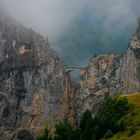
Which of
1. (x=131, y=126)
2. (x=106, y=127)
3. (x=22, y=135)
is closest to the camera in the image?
(x=131, y=126)

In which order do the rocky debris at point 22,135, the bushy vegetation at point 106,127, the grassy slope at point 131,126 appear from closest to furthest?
1. the grassy slope at point 131,126
2. the bushy vegetation at point 106,127
3. the rocky debris at point 22,135

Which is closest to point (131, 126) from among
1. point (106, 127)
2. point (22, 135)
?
point (106, 127)

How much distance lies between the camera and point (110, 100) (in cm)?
16550

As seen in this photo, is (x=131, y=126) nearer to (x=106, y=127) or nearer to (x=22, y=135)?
(x=106, y=127)

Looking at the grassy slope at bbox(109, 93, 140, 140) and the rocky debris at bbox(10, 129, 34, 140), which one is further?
the rocky debris at bbox(10, 129, 34, 140)

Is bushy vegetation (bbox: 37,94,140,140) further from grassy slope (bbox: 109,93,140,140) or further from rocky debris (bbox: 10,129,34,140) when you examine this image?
rocky debris (bbox: 10,129,34,140)

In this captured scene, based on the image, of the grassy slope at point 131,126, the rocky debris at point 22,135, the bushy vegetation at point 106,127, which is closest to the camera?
the grassy slope at point 131,126

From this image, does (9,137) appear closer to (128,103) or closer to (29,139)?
(29,139)

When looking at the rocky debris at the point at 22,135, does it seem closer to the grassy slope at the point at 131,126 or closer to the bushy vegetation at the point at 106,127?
the bushy vegetation at the point at 106,127

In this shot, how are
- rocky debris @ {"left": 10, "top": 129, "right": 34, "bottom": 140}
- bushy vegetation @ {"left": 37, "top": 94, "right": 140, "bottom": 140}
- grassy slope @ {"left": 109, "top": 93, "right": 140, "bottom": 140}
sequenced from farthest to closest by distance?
rocky debris @ {"left": 10, "top": 129, "right": 34, "bottom": 140} < bushy vegetation @ {"left": 37, "top": 94, "right": 140, "bottom": 140} < grassy slope @ {"left": 109, "top": 93, "right": 140, "bottom": 140}

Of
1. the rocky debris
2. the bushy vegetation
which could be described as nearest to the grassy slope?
the bushy vegetation

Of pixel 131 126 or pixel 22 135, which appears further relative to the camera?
pixel 22 135

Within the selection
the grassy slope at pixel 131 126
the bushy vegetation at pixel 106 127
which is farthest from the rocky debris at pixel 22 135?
the grassy slope at pixel 131 126

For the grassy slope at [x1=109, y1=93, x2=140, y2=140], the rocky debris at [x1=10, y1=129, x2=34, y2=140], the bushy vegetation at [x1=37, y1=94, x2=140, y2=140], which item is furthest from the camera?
the rocky debris at [x1=10, y1=129, x2=34, y2=140]
